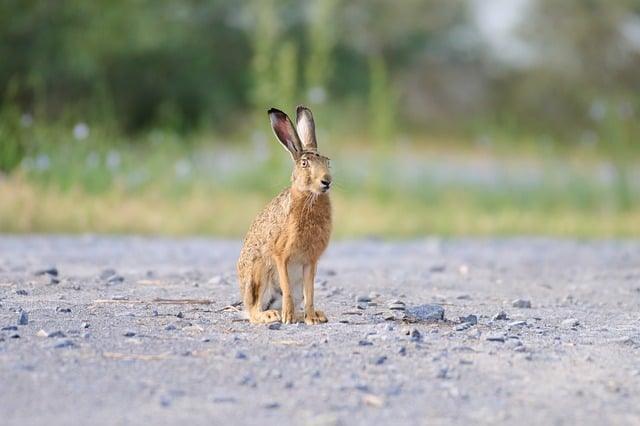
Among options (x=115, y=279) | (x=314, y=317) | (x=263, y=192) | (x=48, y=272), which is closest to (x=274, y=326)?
(x=314, y=317)

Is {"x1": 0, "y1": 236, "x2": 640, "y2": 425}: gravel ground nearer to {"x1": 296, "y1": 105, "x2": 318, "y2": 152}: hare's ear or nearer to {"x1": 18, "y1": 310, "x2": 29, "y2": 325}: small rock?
{"x1": 18, "y1": 310, "x2": 29, "y2": 325}: small rock

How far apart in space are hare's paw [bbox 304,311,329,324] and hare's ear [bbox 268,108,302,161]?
846 mm

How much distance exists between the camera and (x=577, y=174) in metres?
A: 16.6

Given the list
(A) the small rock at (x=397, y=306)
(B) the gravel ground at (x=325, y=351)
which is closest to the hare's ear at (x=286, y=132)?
(B) the gravel ground at (x=325, y=351)

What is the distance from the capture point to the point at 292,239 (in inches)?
240

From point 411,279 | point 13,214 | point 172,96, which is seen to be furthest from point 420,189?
point 172,96

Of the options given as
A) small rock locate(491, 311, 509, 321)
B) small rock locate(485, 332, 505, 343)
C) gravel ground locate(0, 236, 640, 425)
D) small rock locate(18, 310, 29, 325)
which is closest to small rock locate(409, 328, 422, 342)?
gravel ground locate(0, 236, 640, 425)

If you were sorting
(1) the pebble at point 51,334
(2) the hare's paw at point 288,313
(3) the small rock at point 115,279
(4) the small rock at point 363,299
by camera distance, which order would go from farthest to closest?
(3) the small rock at point 115,279 → (4) the small rock at point 363,299 → (2) the hare's paw at point 288,313 → (1) the pebble at point 51,334

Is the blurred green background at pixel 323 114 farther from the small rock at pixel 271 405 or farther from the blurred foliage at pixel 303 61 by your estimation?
the small rock at pixel 271 405

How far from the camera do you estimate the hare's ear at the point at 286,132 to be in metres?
6.17

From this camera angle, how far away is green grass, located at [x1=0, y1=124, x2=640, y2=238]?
13102 millimetres

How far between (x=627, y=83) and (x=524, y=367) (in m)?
29.9

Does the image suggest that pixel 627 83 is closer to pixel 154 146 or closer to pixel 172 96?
pixel 172 96

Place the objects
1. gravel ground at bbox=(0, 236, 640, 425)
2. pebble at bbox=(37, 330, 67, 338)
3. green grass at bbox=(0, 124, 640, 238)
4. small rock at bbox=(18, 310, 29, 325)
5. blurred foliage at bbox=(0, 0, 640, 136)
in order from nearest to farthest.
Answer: gravel ground at bbox=(0, 236, 640, 425)
pebble at bbox=(37, 330, 67, 338)
small rock at bbox=(18, 310, 29, 325)
green grass at bbox=(0, 124, 640, 238)
blurred foliage at bbox=(0, 0, 640, 136)
